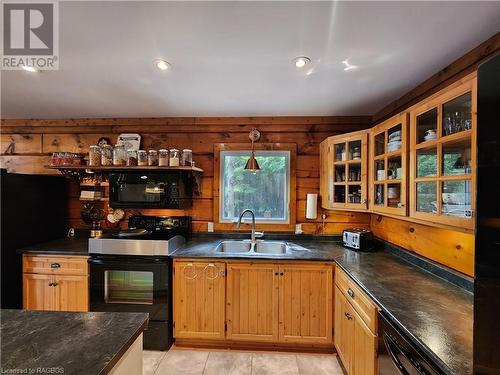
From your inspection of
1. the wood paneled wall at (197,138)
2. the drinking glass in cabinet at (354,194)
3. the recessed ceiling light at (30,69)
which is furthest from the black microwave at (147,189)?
the drinking glass in cabinet at (354,194)

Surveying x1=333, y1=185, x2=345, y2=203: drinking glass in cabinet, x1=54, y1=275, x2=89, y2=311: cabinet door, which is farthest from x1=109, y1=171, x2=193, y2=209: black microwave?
x1=333, y1=185, x2=345, y2=203: drinking glass in cabinet

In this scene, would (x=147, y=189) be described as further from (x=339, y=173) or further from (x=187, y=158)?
(x=339, y=173)

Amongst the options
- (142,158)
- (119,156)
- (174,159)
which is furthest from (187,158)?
(119,156)

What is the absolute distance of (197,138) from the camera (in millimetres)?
2977

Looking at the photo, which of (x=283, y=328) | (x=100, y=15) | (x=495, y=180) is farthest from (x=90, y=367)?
(x=283, y=328)

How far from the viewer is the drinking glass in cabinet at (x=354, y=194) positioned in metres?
2.38

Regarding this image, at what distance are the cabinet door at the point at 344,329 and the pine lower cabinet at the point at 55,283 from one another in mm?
2358

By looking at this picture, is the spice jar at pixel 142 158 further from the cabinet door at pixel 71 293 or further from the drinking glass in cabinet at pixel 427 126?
the drinking glass in cabinet at pixel 427 126

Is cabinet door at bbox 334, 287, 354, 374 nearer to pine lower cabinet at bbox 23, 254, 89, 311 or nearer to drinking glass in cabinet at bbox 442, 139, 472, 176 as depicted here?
drinking glass in cabinet at bbox 442, 139, 472, 176

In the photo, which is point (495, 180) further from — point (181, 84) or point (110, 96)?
point (110, 96)

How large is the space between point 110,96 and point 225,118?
120 cm

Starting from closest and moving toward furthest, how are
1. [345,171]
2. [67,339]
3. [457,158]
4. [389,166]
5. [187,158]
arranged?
[67,339] → [457,158] → [389,166] → [345,171] → [187,158]

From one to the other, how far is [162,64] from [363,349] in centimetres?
233

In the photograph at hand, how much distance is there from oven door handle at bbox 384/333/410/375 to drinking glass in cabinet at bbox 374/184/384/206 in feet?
3.66
